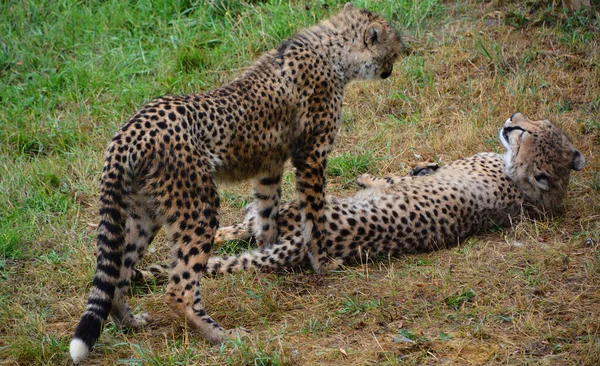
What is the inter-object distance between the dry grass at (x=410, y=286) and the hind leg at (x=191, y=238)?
0.11 metres

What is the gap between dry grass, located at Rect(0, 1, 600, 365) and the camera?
3488 millimetres

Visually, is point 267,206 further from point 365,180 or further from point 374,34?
point 374,34

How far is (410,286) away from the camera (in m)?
4.04

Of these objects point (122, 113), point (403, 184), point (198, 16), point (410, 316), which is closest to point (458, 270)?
point (410, 316)

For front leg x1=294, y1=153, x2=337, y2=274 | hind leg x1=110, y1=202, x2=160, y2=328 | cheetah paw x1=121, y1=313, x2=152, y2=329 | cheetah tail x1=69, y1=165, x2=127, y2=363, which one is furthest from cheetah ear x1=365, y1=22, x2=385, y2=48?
cheetah paw x1=121, y1=313, x2=152, y2=329

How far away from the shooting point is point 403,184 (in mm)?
4926

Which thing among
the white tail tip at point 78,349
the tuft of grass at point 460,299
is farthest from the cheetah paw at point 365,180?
the white tail tip at point 78,349

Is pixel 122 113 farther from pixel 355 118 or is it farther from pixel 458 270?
pixel 458 270

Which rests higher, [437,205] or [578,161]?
[578,161]

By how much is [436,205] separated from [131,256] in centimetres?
178

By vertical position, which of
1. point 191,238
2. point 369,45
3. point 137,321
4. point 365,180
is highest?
point 369,45

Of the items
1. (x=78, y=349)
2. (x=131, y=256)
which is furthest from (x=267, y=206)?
(x=78, y=349)

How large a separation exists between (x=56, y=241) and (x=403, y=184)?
2047mm

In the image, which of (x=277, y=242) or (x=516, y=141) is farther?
(x=516, y=141)
